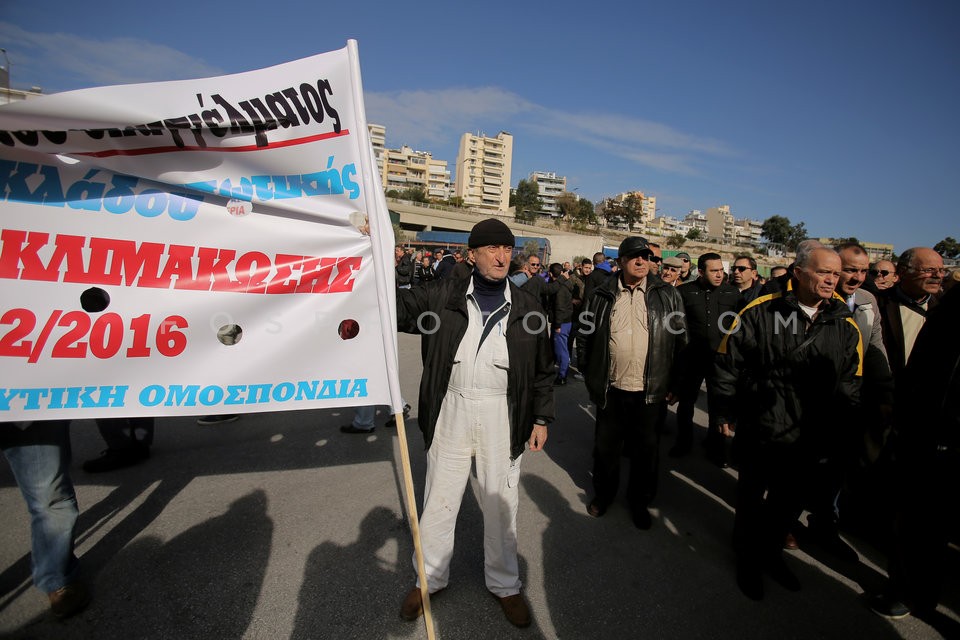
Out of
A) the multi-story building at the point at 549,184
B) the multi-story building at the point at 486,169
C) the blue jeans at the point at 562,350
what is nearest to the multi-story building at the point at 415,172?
the multi-story building at the point at 486,169

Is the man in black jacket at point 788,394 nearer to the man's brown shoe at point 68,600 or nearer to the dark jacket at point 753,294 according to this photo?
the dark jacket at point 753,294

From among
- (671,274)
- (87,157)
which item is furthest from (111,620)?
(671,274)

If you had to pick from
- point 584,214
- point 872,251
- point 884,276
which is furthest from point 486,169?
point 884,276

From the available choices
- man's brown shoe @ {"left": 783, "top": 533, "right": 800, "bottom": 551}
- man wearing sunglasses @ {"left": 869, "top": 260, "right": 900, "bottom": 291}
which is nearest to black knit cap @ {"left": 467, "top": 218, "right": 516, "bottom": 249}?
man's brown shoe @ {"left": 783, "top": 533, "right": 800, "bottom": 551}

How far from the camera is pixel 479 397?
7.68 ft

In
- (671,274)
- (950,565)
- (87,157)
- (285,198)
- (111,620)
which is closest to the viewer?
(87,157)

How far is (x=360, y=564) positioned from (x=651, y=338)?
8.32 feet

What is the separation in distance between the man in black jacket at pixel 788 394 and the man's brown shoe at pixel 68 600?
3841 mm

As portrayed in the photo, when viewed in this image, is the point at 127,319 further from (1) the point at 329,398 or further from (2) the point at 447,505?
(2) the point at 447,505

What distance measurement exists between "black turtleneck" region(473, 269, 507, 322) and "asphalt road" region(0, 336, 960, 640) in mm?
1674

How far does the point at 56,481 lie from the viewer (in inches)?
92.4

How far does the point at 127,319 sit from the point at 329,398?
3.17ft

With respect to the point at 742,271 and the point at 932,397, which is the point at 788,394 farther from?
the point at 742,271

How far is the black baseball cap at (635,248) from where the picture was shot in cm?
325
